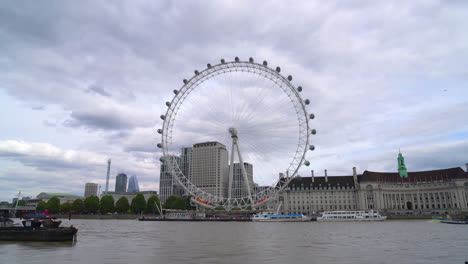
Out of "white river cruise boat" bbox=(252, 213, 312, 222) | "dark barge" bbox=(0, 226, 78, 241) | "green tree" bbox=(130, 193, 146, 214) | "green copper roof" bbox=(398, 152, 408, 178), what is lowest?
"white river cruise boat" bbox=(252, 213, 312, 222)

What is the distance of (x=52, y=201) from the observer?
136625mm

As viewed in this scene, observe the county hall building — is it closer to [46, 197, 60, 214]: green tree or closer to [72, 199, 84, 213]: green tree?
[72, 199, 84, 213]: green tree

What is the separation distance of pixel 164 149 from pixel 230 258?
6191 cm

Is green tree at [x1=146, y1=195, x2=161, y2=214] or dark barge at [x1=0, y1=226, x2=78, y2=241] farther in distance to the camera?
green tree at [x1=146, y1=195, x2=161, y2=214]

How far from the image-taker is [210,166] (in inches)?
7092

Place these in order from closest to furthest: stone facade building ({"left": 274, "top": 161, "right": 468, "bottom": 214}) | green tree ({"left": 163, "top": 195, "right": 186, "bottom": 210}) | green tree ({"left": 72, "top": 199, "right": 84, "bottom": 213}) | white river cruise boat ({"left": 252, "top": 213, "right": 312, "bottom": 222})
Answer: white river cruise boat ({"left": 252, "top": 213, "right": 312, "bottom": 222})
green tree ({"left": 163, "top": 195, "right": 186, "bottom": 210})
stone facade building ({"left": 274, "top": 161, "right": 468, "bottom": 214})
green tree ({"left": 72, "top": 199, "right": 84, "bottom": 213})

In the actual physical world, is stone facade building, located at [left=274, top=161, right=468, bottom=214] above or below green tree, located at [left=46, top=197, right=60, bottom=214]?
above

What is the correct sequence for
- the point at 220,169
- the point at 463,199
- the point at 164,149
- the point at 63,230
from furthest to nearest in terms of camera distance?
the point at 220,169
the point at 463,199
the point at 164,149
the point at 63,230

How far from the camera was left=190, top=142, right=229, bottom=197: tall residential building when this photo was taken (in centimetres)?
16291

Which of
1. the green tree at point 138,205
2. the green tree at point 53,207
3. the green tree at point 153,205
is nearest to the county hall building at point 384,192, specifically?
the green tree at point 153,205

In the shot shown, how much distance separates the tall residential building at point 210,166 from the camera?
16291cm

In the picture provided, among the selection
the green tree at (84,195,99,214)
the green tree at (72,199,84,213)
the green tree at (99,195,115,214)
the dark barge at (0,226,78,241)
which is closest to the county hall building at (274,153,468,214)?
the green tree at (99,195,115,214)

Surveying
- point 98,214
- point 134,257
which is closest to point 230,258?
point 134,257

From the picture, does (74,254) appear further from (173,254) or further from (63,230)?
(63,230)
